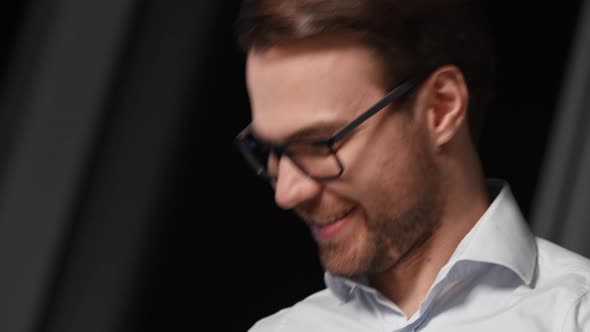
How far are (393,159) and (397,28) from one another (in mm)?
189

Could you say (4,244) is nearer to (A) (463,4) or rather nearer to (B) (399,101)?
(B) (399,101)

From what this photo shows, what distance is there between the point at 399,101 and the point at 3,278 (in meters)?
0.88

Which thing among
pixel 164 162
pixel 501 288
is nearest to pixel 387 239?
pixel 501 288

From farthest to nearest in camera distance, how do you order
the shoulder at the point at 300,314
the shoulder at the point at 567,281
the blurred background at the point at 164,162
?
the blurred background at the point at 164,162 < the shoulder at the point at 300,314 < the shoulder at the point at 567,281

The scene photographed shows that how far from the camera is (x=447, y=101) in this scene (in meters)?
1.15

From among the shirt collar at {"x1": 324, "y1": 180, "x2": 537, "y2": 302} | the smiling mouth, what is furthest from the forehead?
the shirt collar at {"x1": 324, "y1": 180, "x2": 537, "y2": 302}

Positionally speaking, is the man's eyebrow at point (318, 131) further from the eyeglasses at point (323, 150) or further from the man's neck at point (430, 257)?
the man's neck at point (430, 257)

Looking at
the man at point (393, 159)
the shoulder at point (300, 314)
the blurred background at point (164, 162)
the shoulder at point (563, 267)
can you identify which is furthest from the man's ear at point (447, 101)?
the blurred background at point (164, 162)

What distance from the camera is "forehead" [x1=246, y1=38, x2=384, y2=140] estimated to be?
3.63ft

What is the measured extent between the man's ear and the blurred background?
0.57 metres

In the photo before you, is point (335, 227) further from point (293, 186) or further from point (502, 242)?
point (502, 242)

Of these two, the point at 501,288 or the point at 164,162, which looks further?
the point at 164,162

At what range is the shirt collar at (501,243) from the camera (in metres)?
1.10

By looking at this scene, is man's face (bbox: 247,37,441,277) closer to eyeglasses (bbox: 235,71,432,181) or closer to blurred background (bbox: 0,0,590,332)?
eyeglasses (bbox: 235,71,432,181)
